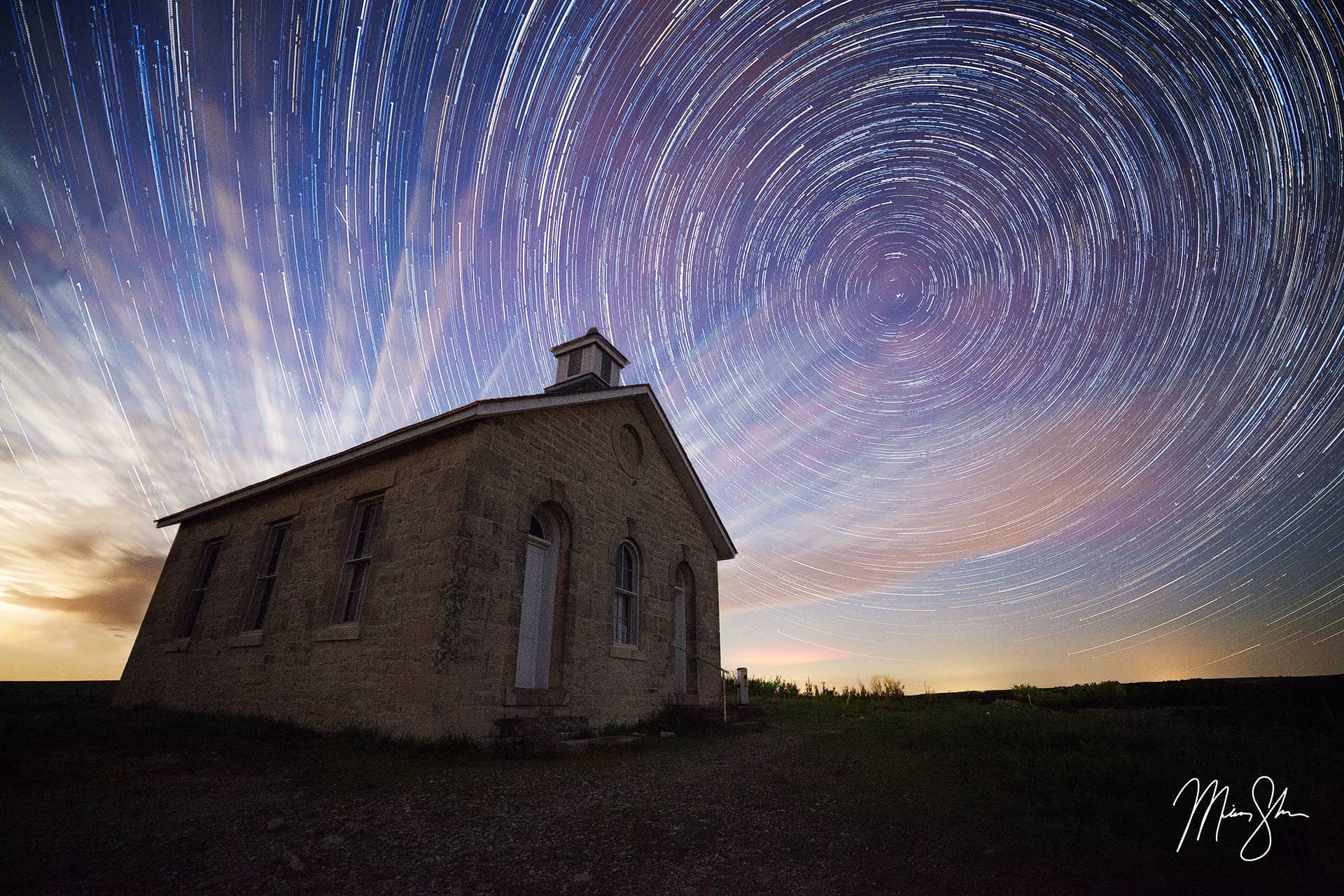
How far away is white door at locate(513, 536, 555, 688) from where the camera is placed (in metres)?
9.79

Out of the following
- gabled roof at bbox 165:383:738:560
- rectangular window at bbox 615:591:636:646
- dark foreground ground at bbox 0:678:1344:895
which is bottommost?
dark foreground ground at bbox 0:678:1344:895

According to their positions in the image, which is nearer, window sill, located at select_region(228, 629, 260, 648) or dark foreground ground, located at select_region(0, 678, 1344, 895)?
dark foreground ground, located at select_region(0, 678, 1344, 895)

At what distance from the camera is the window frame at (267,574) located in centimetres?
1152

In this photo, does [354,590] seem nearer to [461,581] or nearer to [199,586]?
[461,581]

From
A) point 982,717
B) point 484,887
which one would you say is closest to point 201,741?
point 484,887

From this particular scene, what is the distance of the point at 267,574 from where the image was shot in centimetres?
1188

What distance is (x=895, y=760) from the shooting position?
7.63 m

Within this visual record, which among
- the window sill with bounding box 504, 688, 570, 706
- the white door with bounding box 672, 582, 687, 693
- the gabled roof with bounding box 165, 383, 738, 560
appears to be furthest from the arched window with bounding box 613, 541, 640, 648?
the gabled roof with bounding box 165, 383, 738, 560

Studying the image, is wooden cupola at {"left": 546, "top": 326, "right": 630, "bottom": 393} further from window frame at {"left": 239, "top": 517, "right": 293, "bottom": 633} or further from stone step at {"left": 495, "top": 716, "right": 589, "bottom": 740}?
stone step at {"left": 495, "top": 716, "right": 589, "bottom": 740}
